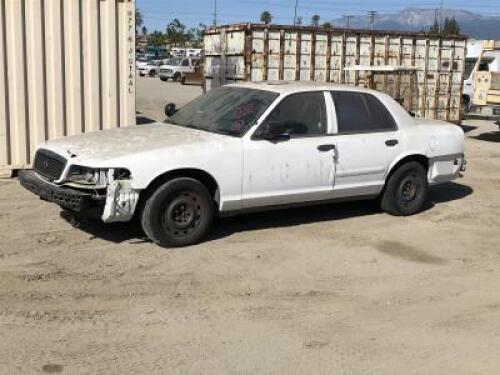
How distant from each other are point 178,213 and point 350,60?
10.4 meters

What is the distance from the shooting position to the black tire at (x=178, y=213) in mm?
6402

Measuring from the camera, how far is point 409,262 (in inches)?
263

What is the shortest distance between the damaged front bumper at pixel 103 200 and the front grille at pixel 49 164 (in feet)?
0.53

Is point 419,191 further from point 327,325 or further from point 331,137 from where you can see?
point 327,325

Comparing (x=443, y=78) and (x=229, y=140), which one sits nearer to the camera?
(x=229, y=140)

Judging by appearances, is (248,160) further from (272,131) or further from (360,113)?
(360,113)

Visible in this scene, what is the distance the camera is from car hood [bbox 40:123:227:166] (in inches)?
250

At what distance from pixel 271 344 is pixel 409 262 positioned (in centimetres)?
250

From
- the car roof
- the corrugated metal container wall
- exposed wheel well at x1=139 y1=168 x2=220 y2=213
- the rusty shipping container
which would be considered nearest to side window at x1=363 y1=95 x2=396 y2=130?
the car roof

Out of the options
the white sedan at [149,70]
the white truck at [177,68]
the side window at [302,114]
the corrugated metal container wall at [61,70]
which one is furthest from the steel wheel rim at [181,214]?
the white sedan at [149,70]

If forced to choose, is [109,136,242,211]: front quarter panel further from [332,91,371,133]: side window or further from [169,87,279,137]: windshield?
[332,91,371,133]: side window

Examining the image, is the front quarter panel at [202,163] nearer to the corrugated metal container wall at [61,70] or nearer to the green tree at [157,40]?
the corrugated metal container wall at [61,70]

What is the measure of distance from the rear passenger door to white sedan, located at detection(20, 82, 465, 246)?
0.01 meters

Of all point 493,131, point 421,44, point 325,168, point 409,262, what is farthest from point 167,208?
point 493,131
